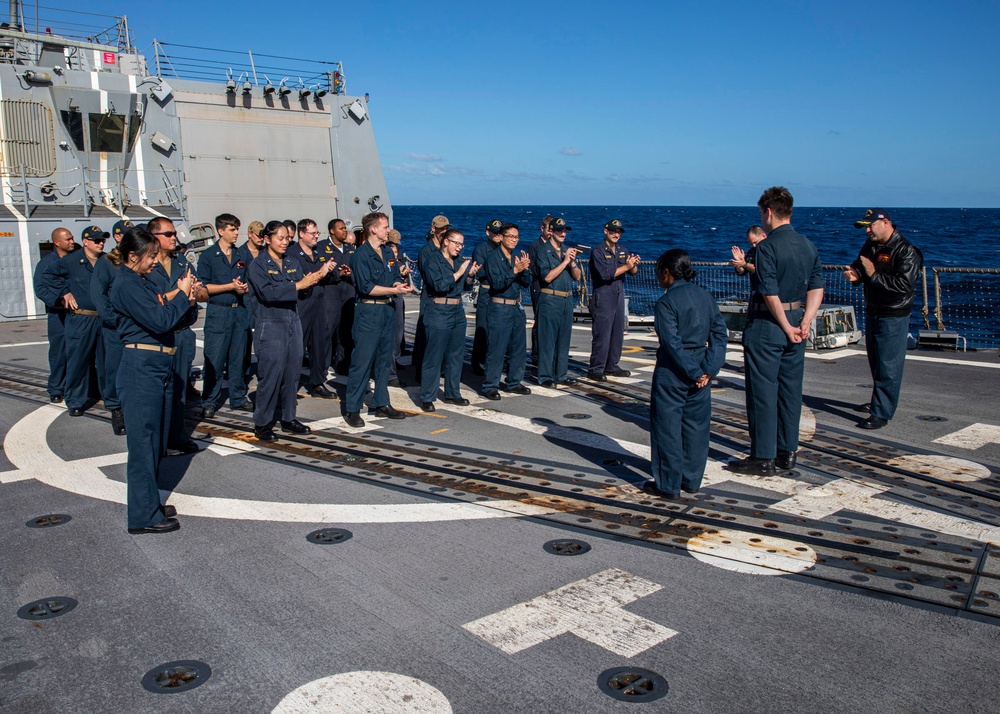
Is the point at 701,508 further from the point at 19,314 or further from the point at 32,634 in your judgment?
the point at 19,314

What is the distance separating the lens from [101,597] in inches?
168

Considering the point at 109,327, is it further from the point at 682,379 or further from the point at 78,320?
the point at 682,379

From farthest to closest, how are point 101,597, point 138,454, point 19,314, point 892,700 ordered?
point 19,314 < point 138,454 < point 101,597 < point 892,700

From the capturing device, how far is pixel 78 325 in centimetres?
848

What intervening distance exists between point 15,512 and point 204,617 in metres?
2.45

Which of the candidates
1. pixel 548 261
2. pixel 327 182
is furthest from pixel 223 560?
pixel 327 182

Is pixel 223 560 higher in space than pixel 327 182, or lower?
lower

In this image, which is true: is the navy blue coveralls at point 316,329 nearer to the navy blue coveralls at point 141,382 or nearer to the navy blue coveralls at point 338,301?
the navy blue coveralls at point 338,301

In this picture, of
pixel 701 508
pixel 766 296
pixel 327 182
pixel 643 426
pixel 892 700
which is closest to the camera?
pixel 892 700

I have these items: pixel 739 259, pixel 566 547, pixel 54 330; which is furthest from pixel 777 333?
pixel 54 330

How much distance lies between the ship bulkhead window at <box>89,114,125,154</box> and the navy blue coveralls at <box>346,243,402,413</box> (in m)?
12.1

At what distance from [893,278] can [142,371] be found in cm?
669

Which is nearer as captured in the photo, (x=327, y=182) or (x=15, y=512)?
(x=15, y=512)

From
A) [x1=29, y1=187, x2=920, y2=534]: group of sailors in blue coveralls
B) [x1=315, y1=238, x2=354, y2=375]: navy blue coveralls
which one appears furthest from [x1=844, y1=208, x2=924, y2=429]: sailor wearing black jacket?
[x1=315, y1=238, x2=354, y2=375]: navy blue coveralls
